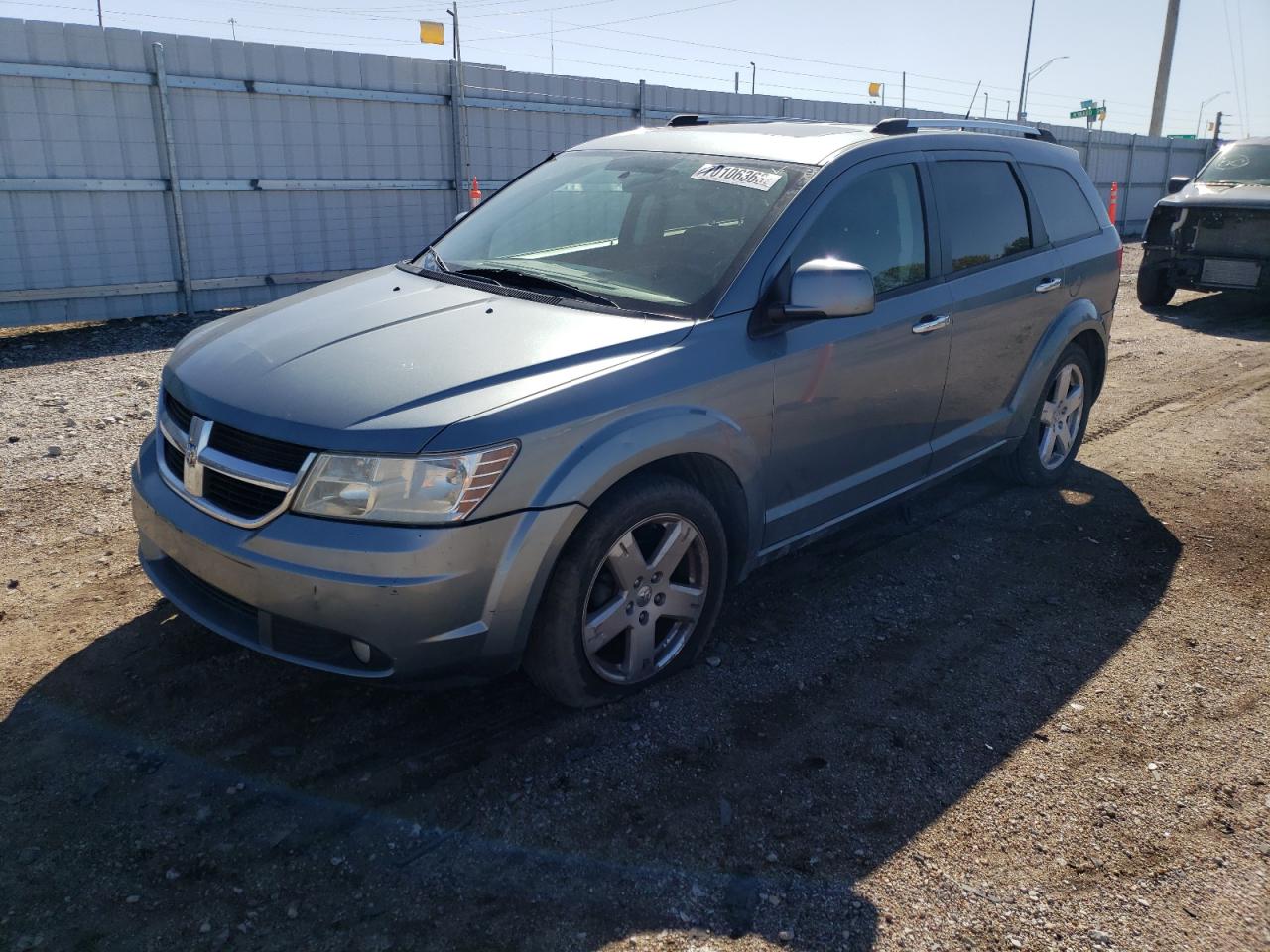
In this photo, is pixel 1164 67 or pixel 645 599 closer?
pixel 645 599

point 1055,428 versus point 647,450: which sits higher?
point 647,450

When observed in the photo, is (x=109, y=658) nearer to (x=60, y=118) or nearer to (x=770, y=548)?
(x=770, y=548)

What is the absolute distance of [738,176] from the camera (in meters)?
4.02

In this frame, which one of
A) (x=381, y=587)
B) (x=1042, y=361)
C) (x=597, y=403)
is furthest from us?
(x=1042, y=361)

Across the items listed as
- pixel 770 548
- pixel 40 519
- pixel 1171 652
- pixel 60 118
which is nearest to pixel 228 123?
pixel 60 118

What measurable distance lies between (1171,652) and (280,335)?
3.51 meters

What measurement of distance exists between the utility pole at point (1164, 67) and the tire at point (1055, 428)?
36.1 m

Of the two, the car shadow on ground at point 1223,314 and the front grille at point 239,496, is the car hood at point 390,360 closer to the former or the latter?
the front grille at point 239,496

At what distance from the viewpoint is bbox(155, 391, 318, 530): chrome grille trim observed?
9.54 ft

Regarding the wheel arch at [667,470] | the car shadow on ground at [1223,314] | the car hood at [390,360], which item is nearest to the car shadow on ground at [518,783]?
the wheel arch at [667,470]

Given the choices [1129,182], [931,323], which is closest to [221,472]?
[931,323]

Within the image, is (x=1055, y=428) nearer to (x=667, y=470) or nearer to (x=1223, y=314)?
(x=667, y=470)

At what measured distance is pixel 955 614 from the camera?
4297 mm

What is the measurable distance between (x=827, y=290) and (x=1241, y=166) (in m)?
10.9
